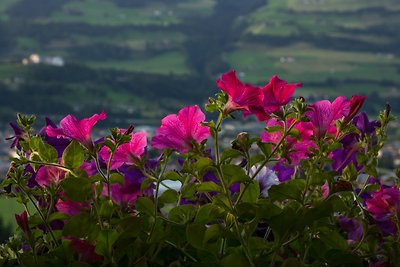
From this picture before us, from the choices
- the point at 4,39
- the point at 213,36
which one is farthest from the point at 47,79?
the point at 213,36

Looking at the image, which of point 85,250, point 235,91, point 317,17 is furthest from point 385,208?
point 317,17

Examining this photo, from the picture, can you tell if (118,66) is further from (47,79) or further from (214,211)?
(214,211)

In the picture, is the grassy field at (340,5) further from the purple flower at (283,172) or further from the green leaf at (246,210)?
the green leaf at (246,210)

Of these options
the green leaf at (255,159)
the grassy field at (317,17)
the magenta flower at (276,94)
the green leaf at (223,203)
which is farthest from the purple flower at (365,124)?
the grassy field at (317,17)

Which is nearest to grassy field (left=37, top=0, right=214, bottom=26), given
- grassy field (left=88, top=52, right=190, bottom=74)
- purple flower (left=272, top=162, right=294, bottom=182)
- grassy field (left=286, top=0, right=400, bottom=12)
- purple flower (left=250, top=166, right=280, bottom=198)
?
grassy field (left=88, top=52, right=190, bottom=74)

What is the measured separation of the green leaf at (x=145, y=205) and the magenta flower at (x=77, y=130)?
0.17m

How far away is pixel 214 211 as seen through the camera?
141 cm

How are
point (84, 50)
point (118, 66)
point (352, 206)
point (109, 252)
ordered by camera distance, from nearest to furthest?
1. point (109, 252)
2. point (352, 206)
3. point (118, 66)
4. point (84, 50)

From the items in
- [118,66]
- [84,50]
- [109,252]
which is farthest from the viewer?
[84,50]

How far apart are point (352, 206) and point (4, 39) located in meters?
143

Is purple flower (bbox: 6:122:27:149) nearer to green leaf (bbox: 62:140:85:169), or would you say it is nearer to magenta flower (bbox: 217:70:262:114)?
green leaf (bbox: 62:140:85:169)

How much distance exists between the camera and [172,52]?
434ft

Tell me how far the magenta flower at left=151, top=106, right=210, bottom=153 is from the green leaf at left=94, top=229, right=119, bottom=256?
0.71ft

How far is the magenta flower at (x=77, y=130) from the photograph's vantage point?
1458 millimetres
